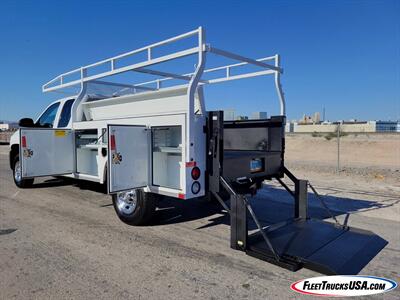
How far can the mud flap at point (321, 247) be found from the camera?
11.2 feet

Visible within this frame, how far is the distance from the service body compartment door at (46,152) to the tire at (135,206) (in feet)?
6.83

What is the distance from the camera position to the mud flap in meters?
3.41

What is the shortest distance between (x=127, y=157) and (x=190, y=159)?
987 millimetres

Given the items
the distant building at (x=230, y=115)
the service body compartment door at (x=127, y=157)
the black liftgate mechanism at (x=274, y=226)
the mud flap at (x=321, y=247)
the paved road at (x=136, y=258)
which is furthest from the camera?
the distant building at (x=230, y=115)

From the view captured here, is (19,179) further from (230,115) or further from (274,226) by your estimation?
(274,226)

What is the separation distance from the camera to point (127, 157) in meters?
4.55

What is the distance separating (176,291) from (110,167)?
6.69 feet

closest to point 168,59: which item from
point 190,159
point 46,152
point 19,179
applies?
point 190,159

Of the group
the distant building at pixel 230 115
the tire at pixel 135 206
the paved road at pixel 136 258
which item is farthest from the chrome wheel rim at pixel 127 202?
the distant building at pixel 230 115

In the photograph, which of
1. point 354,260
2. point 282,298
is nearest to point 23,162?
point 282,298

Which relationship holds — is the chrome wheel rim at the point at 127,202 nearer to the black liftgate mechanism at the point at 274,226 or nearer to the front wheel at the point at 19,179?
the black liftgate mechanism at the point at 274,226

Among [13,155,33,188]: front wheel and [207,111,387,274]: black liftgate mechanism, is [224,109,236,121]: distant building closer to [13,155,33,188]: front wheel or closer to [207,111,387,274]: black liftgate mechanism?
[207,111,387,274]: black liftgate mechanism

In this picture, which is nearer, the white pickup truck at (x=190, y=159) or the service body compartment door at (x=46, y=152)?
the white pickup truck at (x=190, y=159)

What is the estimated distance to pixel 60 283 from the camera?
314 cm
